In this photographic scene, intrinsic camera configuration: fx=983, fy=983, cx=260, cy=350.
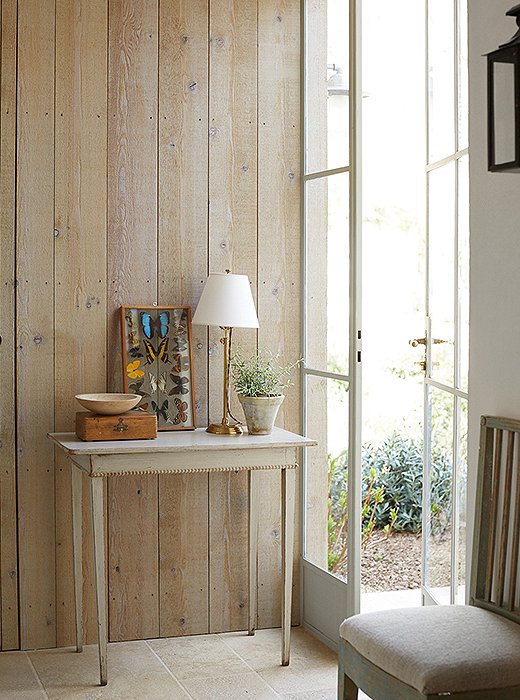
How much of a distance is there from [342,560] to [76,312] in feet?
4.54

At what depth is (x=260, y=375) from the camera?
370 cm

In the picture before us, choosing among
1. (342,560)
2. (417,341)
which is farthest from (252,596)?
(417,341)

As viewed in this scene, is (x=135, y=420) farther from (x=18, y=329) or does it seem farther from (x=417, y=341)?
(x=417, y=341)

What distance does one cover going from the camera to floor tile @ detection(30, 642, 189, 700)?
130 inches

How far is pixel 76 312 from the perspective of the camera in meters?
3.75

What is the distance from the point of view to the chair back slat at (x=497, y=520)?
2520 mm

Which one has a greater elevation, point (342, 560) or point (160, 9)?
point (160, 9)

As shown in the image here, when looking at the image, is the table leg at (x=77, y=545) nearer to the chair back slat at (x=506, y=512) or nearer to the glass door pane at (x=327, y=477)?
the glass door pane at (x=327, y=477)

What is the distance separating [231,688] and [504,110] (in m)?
2.10

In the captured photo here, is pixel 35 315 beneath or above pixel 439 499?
above

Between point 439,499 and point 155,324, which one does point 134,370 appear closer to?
point 155,324

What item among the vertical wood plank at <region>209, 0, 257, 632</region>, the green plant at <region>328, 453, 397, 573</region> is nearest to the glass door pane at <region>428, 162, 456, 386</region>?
the green plant at <region>328, 453, 397, 573</region>

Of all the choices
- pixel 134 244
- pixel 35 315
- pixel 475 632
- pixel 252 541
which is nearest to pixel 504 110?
pixel 475 632

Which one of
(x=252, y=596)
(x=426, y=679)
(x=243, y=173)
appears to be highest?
(x=243, y=173)
